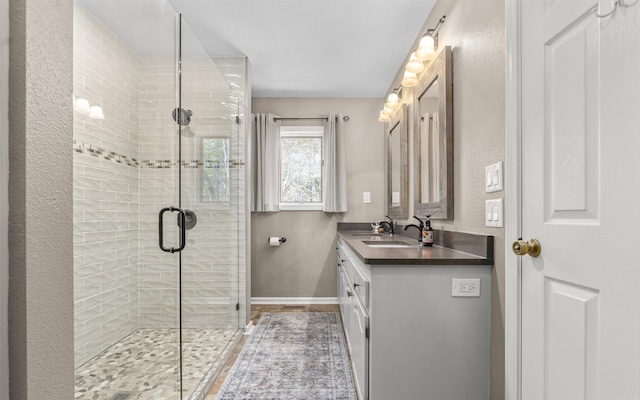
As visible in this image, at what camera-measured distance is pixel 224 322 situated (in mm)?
2531

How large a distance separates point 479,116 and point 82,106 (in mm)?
1709

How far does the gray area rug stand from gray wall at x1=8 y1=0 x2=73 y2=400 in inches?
52.3

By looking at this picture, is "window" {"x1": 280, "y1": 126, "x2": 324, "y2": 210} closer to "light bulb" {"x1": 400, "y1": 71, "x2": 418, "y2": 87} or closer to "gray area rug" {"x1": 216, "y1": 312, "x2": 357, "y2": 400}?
"gray area rug" {"x1": 216, "y1": 312, "x2": 357, "y2": 400}

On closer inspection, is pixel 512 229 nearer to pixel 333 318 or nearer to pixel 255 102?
pixel 333 318

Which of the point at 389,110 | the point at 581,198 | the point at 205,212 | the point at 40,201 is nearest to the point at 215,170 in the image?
the point at 205,212

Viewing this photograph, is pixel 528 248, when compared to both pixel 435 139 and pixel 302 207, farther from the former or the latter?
pixel 302 207

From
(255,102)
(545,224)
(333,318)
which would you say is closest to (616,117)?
(545,224)

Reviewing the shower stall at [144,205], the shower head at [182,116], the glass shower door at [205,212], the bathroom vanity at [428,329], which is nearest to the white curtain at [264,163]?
the glass shower door at [205,212]

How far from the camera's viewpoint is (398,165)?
3.04 metres

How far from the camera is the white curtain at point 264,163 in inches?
139

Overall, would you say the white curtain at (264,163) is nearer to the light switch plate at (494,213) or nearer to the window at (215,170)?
the window at (215,170)

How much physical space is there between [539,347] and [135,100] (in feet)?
6.63

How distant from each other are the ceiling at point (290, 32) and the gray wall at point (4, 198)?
0.93m

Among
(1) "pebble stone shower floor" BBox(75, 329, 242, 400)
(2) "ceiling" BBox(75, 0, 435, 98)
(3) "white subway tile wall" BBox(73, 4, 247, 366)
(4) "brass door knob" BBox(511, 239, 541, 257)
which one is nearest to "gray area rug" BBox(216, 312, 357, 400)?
(1) "pebble stone shower floor" BBox(75, 329, 242, 400)
